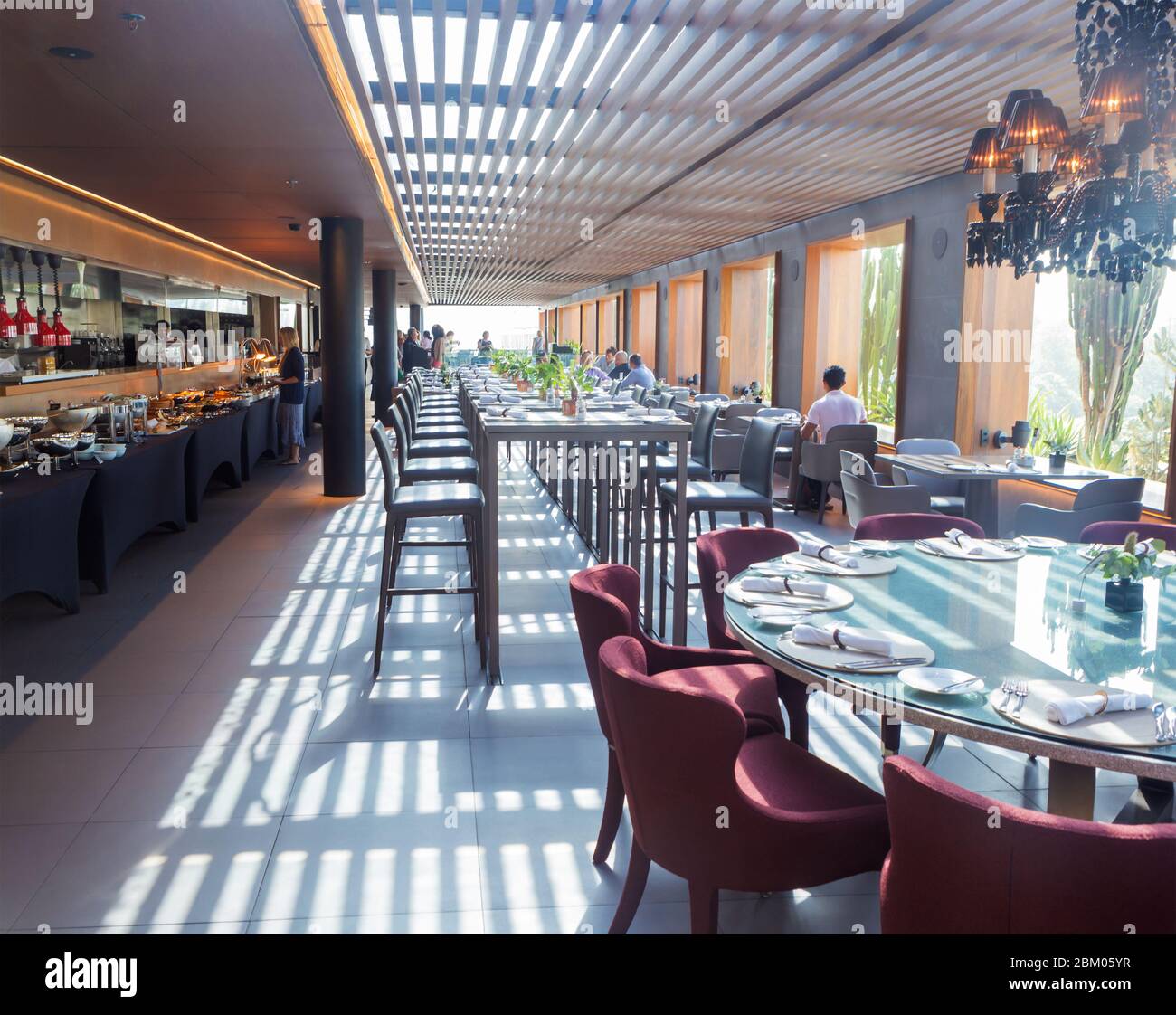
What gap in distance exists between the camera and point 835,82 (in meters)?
5.34

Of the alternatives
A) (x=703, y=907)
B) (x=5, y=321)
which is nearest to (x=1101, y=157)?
(x=703, y=907)

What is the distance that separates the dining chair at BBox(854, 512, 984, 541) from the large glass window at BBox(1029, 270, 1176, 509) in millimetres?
4182

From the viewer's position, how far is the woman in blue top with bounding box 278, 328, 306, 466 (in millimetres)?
10945

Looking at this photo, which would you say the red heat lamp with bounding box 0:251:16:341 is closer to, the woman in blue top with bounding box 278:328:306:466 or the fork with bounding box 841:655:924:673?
the woman in blue top with bounding box 278:328:306:466

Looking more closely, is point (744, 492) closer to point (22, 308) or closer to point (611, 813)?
point (611, 813)

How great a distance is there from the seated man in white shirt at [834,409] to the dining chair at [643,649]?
17.2ft

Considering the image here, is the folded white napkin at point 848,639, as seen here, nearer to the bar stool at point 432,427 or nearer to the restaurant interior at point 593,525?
the restaurant interior at point 593,525

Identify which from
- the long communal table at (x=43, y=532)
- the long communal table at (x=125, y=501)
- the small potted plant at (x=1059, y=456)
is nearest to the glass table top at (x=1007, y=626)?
the small potted plant at (x=1059, y=456)

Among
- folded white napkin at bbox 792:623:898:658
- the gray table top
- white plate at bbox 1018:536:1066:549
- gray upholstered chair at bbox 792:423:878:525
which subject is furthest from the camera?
gray upholstered chair at bbox 792:423:878:525

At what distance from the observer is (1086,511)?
15.7 ft

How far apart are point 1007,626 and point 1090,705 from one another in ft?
2.01

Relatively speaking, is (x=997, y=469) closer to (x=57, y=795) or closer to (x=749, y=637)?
(x=749, y=637)

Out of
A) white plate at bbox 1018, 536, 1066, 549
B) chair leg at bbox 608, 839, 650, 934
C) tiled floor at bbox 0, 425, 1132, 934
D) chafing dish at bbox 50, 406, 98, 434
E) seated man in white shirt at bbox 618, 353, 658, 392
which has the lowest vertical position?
tiled floor at bbox 0, 425, 1132, 934

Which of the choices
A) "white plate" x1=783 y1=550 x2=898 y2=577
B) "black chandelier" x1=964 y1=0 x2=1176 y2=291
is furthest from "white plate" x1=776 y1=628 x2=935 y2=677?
"black chandelier" x1=964 y1=0 x2=1176 y2=291
